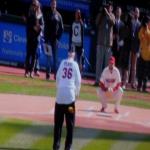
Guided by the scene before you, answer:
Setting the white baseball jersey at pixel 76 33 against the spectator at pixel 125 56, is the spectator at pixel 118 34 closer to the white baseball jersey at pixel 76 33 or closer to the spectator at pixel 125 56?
the spectator at pixel 125 56

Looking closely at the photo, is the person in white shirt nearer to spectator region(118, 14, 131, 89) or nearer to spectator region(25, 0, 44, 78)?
spectator region(25, 0, 44, 78)

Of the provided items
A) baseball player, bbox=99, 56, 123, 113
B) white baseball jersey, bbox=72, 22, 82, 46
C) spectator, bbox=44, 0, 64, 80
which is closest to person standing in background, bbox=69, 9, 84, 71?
white baseball jersey, bbox=72, 22, 82, 46

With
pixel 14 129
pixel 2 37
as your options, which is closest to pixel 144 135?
pixel 14 129

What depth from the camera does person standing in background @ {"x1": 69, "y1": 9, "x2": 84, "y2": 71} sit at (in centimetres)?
2262

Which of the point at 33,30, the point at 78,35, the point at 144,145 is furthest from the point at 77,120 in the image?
the point at 78,35

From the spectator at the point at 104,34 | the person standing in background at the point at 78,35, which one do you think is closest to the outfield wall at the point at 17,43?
the person standing in background at the point at 78,35

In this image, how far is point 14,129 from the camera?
46.2 feet

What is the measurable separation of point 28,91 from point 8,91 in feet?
2.17

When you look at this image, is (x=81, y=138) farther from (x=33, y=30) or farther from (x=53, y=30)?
(x=53, y=30)

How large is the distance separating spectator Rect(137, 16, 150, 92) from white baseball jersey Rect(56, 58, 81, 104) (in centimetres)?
962

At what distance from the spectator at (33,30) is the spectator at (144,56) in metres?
3.09

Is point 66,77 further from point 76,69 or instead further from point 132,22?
Answer: point 132,22

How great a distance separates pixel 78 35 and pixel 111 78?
593 centimetres

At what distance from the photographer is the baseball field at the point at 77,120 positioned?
13.5 meters
